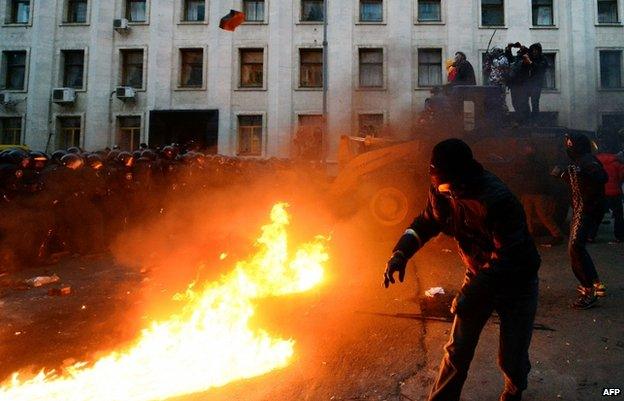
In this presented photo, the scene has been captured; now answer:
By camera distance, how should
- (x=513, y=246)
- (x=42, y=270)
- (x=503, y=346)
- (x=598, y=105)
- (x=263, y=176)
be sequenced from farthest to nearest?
(x=598, y=105)
(x=263, y=176)
(x=42, y=270)
(x=503, y=346)
(x=513, y=246)

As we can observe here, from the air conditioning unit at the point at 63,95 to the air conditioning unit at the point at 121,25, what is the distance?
4083mm

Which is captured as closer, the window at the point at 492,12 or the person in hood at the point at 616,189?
the person in hood at the point at 616,189

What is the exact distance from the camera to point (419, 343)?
3719mm

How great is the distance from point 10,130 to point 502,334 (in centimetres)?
2607

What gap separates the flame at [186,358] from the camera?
2.95 metres

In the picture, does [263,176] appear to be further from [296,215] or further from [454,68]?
[454,68]

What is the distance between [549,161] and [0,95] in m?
25.4

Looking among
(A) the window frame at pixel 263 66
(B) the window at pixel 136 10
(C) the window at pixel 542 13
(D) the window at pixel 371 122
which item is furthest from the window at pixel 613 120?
(B) the window at pixel 136 10

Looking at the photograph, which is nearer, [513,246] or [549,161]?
[513,246]

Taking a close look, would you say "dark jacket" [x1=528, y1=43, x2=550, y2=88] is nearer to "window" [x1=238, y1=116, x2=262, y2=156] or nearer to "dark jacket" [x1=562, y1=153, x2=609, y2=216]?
"dark jacket" [x1=562, y1=153, x2=609, y2=216]

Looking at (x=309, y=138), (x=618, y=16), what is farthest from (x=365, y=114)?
(x=618, y=16)

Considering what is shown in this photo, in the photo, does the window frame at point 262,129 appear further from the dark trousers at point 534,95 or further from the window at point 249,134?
the dark trousers at point 534,95

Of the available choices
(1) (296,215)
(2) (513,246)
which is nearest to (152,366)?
(2) (513,246)

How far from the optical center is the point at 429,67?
818 inches
